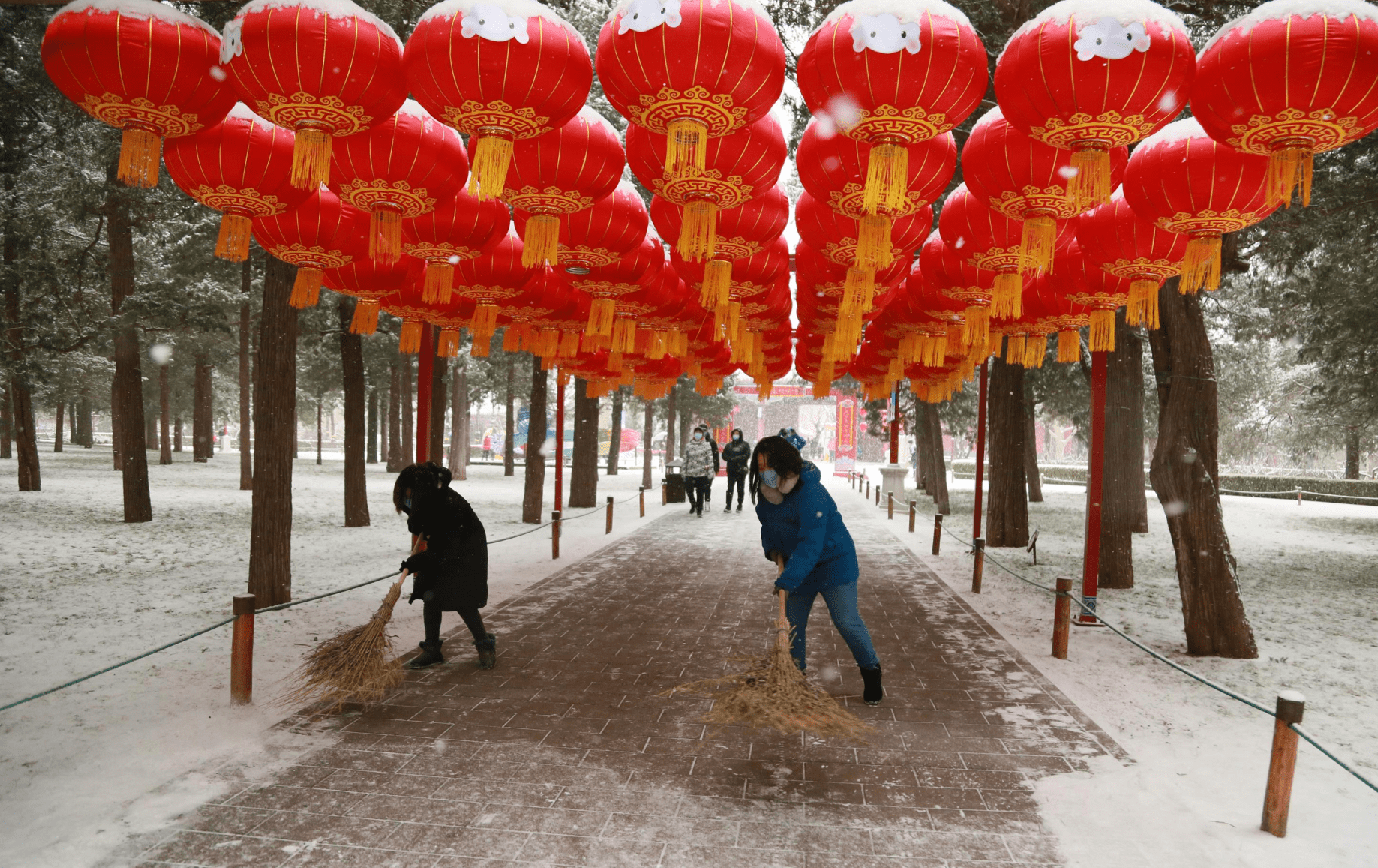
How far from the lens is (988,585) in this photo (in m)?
9.81

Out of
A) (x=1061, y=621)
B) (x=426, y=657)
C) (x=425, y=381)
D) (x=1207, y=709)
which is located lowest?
(x=1207, y=709)

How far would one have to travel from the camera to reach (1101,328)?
632 cm

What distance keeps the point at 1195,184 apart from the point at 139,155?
18.3ft

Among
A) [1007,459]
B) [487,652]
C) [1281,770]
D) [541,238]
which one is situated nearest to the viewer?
[1281,770]

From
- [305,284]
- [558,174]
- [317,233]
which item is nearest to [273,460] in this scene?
[305,284]

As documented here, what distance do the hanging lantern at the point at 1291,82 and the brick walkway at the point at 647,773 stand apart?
10.7 ft

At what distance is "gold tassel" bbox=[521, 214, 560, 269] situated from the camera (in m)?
Result: 4.79

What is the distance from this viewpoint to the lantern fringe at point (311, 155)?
153 inches

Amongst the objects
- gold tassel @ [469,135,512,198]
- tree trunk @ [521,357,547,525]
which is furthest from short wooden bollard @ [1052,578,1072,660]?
tree trunk @ [521,357,547,525]

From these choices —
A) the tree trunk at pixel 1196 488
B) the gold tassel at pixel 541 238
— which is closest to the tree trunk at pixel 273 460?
the gold tassel at pixel 541 238

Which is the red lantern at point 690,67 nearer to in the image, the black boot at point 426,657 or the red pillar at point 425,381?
the black boot at point 426,657

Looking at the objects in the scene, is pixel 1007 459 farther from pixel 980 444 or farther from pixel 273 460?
pixel 273 460

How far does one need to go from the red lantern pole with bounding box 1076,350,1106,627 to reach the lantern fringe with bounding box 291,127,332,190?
6.74 meters

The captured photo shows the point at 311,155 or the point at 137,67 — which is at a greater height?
the point at 137,67
